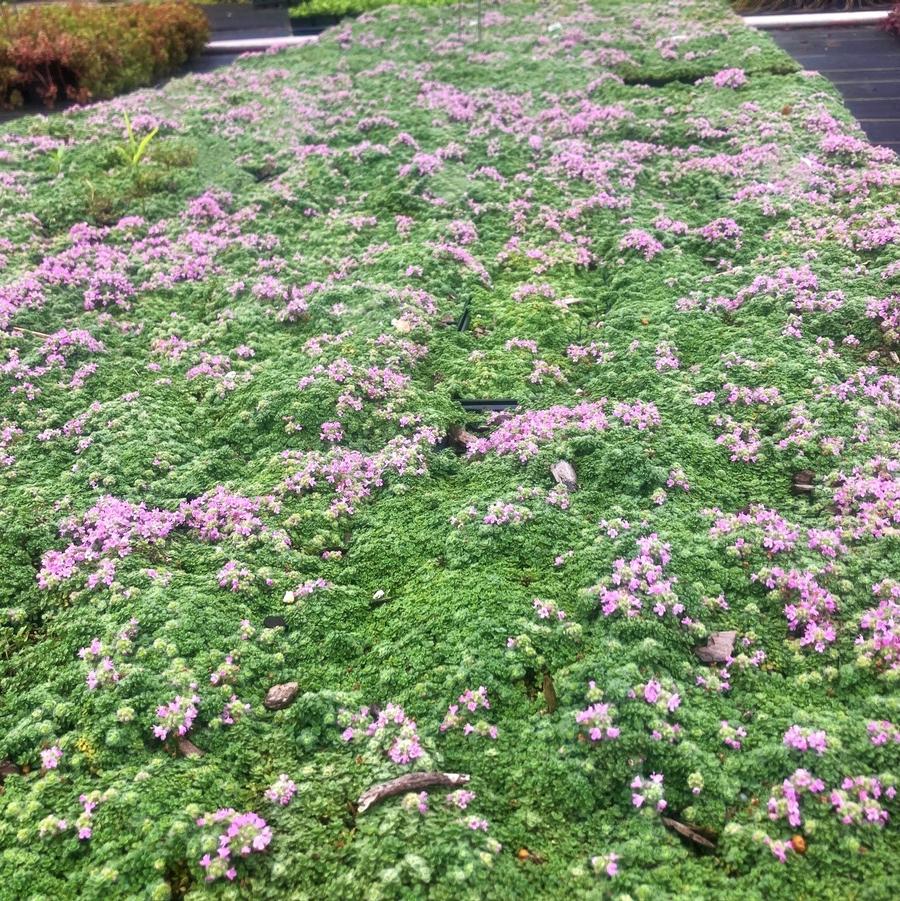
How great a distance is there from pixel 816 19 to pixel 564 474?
12.7 metres

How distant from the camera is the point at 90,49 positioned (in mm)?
12602

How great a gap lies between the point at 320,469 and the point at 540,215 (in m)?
4.34

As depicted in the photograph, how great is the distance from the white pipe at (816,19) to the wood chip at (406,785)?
565 inches

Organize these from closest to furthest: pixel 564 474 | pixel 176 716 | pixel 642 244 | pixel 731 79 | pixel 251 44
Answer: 1. pixel 176 716
2. pixel 564 474
3. pixel 642 244
4. pixel 731 79
5. pixel 251 44

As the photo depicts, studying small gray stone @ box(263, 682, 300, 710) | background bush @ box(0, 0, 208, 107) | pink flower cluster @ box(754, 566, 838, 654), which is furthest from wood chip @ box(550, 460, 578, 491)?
background bush @ box(0, 0, 208, 107)

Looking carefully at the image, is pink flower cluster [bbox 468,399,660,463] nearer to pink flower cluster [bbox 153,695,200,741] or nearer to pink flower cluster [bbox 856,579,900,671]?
pink flower cluster [bbox 856,579,900,671]

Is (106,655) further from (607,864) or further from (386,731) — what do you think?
(607,864)

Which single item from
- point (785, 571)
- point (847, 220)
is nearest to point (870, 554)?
point (785, 571)

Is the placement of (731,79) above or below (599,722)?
above

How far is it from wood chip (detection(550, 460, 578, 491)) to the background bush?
1213 cm

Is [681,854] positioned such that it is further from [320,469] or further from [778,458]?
[320,469]

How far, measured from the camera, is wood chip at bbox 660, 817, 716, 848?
3.24 meters

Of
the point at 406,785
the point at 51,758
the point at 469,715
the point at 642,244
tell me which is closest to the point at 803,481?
the point at 469,715

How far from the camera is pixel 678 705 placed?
361 cm
